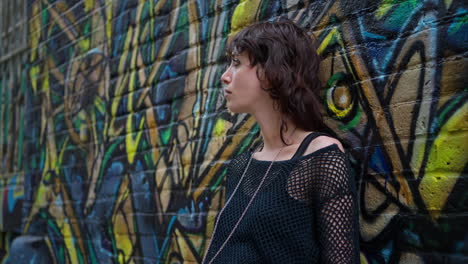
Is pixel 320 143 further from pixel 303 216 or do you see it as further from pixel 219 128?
pixel 219 128

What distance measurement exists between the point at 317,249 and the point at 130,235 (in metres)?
2.19

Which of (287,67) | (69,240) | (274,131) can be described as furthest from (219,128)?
(69,240)

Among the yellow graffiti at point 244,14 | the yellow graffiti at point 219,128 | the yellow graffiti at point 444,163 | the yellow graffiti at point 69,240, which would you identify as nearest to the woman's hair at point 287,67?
the yellow graffiti at point 444,163

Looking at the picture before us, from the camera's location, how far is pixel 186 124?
3.51m

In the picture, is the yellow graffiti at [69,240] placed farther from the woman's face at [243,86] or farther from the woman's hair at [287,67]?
the woman's hair at [287,67]

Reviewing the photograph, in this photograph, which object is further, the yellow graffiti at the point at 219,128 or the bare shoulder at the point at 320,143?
the yellow graffiti at the point at 219,128

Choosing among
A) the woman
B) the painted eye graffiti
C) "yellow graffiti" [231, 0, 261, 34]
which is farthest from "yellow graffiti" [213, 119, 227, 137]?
the painted eye graffiti

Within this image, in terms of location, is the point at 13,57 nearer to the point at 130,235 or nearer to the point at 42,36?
the point at 42,36

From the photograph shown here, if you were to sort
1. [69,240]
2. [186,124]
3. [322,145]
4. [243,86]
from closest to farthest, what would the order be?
[322,145] → [243,86] → [186,124] → [69,240]

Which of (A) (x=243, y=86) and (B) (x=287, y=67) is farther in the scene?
(A) (x=243, y=86)

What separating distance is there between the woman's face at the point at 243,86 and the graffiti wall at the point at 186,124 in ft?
1.18

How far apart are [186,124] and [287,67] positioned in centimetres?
139

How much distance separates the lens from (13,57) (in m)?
5.91

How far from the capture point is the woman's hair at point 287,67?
2.22m
